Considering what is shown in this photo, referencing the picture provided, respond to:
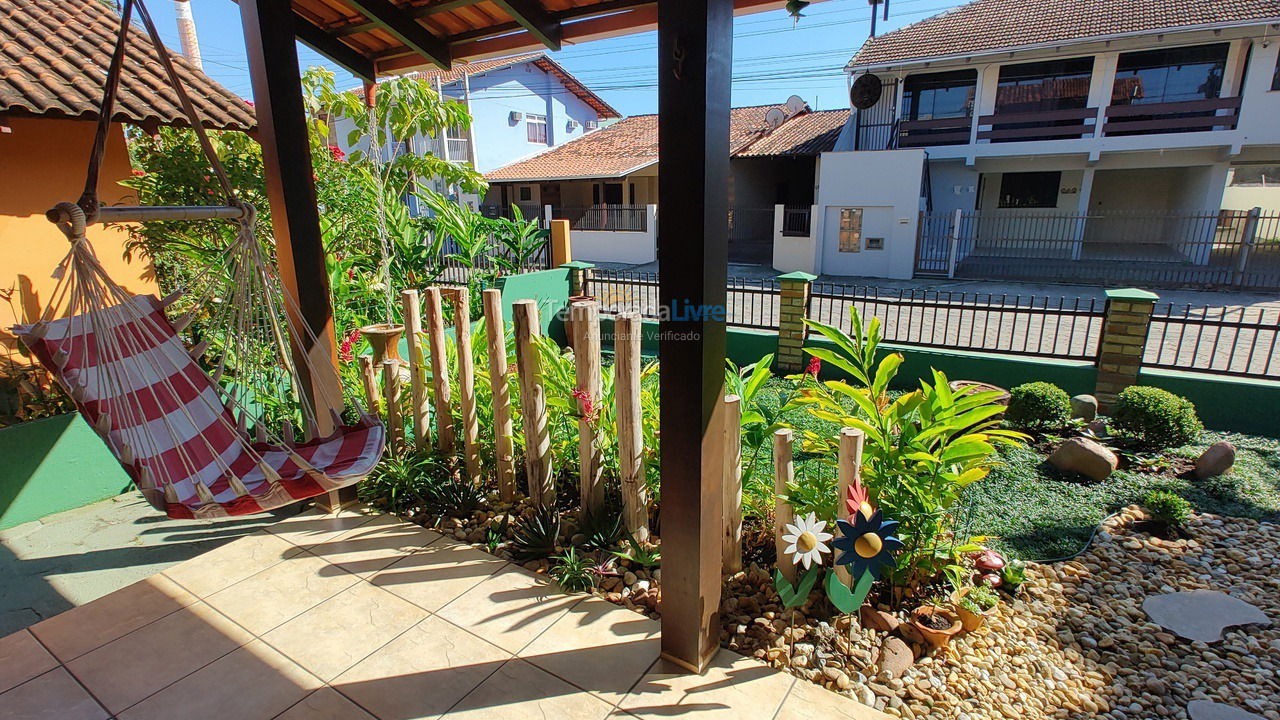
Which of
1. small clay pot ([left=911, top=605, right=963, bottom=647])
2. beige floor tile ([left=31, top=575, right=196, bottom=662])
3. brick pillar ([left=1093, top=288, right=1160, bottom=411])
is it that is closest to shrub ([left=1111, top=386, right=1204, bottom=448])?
brick pillar ([left=1093, top=288, right=1160, bottom=411])

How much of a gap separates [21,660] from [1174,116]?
1888 cm

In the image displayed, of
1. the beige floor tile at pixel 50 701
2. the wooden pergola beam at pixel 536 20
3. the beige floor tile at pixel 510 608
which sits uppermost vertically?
the wooden pergola beam at pixel 536 20

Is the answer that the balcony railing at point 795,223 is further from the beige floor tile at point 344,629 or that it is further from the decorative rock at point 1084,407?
the beige floor tile at point 344,629

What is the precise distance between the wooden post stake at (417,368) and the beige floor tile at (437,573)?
737mm

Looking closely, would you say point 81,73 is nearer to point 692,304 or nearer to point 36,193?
point 36,193

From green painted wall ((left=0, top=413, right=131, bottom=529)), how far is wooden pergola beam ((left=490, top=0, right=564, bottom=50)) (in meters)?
3.36

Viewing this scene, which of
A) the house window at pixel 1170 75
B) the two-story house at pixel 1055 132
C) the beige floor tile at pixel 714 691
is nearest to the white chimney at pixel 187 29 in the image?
the two-story house at pixel 1055 132

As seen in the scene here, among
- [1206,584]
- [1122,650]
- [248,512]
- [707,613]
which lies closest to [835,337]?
[707,613]

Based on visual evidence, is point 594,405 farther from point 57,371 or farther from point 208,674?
point 57,371

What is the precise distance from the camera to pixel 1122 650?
7.82ft

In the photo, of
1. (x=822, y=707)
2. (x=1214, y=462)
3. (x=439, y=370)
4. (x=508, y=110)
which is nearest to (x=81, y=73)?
(x=439, y=370)

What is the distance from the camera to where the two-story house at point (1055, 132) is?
12.1m

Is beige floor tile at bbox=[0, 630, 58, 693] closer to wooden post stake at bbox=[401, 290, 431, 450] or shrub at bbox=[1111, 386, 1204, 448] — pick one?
wooden post stake at bbox=[401, 290, 431, 450]

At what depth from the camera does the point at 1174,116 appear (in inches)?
517
